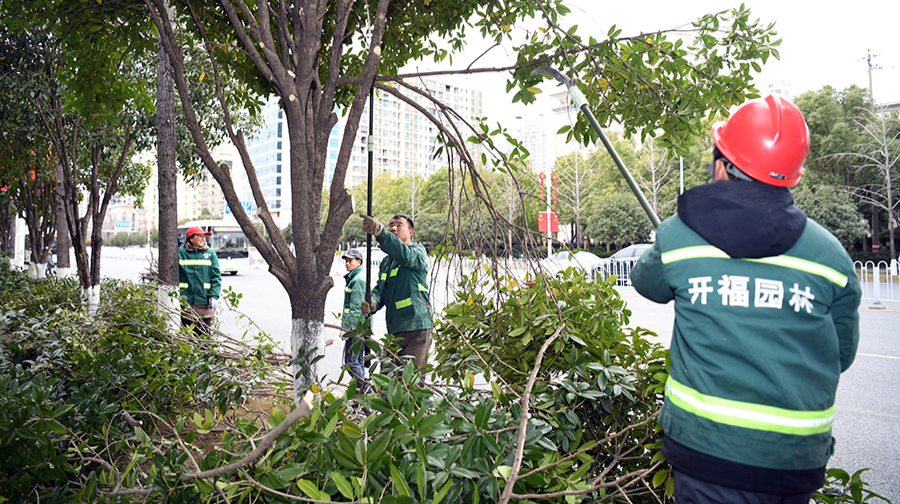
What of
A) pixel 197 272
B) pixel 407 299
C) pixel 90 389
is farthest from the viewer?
pixel 197 272

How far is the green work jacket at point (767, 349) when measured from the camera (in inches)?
59.2

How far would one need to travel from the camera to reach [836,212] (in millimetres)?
25125

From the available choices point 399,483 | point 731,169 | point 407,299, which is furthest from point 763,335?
point 407,299

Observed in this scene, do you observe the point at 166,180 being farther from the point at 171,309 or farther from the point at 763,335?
the point at 763,335

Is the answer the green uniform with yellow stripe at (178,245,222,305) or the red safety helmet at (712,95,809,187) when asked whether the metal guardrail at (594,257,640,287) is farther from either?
the red safety helmet at (712,95,809,187)

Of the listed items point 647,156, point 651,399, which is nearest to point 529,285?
point 651,399

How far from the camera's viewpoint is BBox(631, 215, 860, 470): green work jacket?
150 centimetres

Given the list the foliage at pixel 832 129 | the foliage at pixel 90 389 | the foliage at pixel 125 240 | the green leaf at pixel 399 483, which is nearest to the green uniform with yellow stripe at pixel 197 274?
the foliage at pixel 90 389

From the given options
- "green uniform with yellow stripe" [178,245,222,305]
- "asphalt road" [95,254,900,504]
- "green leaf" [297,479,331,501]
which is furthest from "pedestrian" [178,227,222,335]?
"green leaf" [297,479,331,501]

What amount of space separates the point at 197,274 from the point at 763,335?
23.4ft

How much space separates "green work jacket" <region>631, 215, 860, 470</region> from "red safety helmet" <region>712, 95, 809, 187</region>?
7.3 inches

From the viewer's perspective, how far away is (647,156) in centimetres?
3095

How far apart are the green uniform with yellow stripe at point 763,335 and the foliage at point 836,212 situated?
27.5 metres

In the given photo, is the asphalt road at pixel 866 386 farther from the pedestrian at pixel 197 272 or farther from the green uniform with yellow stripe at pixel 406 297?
the pedestrian at pixel 197 272
